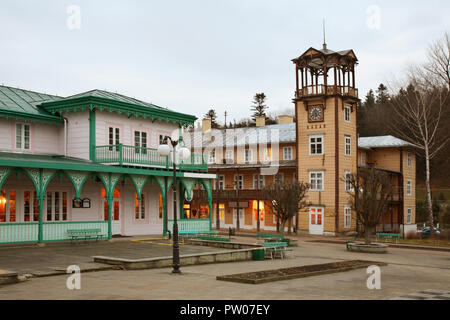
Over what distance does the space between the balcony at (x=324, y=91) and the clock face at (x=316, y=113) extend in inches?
46.3

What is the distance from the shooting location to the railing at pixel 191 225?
28.6 m

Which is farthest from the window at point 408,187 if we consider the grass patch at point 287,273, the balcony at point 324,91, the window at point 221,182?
the grass patch at point 287,273

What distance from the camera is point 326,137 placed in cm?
4216

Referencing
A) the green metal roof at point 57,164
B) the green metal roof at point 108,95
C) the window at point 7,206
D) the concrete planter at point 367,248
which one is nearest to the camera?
the green metal roof at point 57,164

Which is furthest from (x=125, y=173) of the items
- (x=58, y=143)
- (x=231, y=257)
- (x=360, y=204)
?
(x=360, y=204)

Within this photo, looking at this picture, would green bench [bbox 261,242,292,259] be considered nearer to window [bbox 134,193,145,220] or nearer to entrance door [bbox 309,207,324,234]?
window [bbox 134,193,145,220]

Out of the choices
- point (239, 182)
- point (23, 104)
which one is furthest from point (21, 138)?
point (239, 182)

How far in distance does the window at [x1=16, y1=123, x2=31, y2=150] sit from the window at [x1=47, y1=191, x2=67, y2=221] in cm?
291

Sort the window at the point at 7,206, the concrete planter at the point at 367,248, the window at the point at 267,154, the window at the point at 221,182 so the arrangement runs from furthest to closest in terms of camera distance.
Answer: the window at the point at 221,182 < the window at the point at 267,154 < the concrete planter at the point at 367,248 < the window at the point at 7,206

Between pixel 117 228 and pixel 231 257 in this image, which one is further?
pixel 117 228

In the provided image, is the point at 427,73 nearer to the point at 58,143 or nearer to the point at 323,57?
the point at 323,57

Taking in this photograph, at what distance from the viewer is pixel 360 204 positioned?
94.9 feet

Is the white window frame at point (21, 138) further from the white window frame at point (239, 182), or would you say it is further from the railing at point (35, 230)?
the white window frame at point (239, 182)

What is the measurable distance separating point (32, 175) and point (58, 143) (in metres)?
5.92
